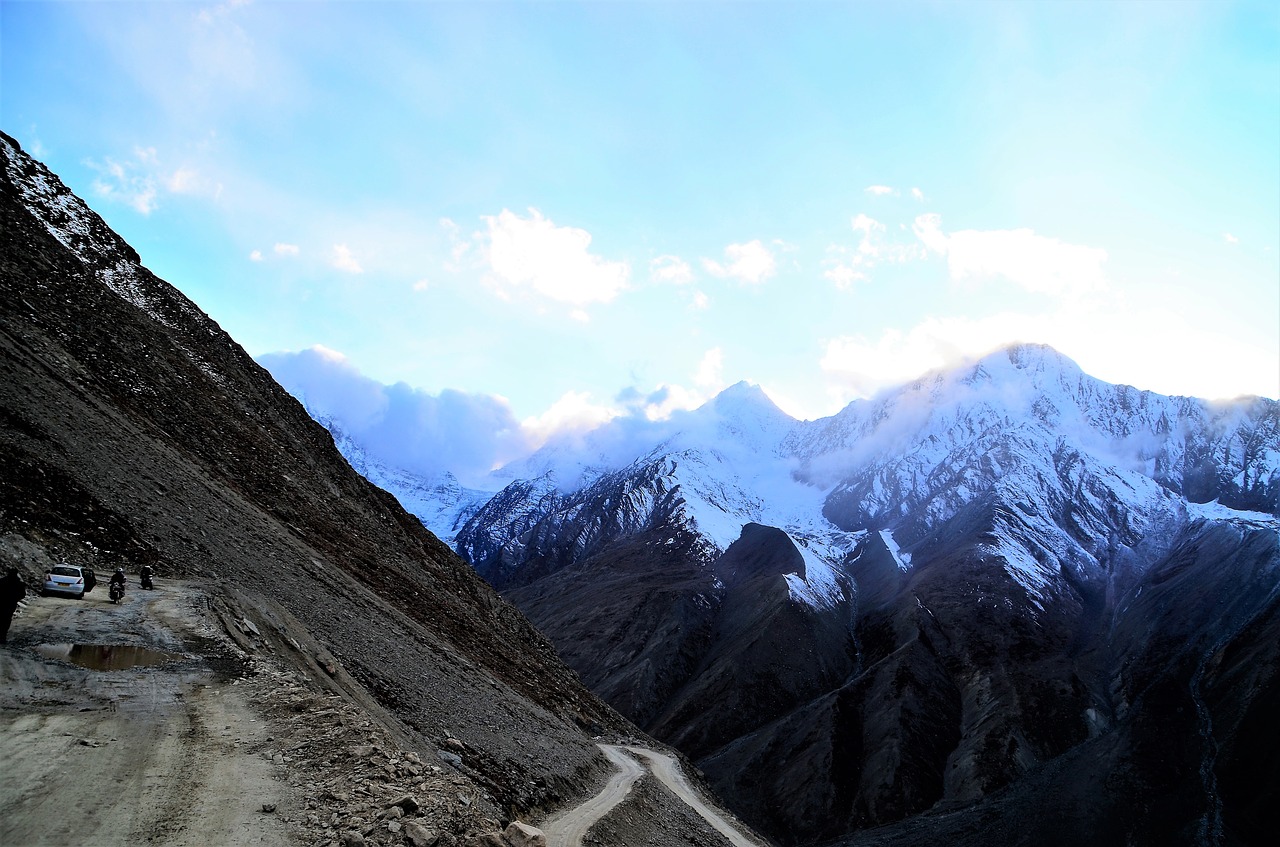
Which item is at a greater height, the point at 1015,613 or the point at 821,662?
the point at 1015,613

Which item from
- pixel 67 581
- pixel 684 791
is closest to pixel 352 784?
pixel 67 581

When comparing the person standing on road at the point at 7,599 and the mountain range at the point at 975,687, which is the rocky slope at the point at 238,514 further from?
the mountain range at the point at 975,687

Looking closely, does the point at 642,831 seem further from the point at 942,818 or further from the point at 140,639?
the point at 942,818

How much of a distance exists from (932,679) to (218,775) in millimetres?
140385

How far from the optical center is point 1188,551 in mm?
174250

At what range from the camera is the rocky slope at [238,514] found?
27281 millimetres

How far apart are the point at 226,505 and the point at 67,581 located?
19439 mm

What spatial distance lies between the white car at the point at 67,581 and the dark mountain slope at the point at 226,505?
3.75 ft

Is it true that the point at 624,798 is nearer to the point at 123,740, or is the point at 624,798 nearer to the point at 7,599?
the point at 123,740

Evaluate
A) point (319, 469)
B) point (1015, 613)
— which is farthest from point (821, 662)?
point (319, 469)

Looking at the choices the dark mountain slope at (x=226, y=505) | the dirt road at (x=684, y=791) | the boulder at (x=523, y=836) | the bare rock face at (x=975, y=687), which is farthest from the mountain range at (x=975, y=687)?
the boulder at (x=523, y=836)

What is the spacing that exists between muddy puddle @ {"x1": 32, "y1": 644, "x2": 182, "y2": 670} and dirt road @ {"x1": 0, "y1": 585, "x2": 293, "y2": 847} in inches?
1.6

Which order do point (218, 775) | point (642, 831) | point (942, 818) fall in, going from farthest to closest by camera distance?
point (942, 818)
point (642, 831)
point (218, 775)

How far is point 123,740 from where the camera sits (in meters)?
12.9
